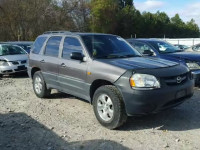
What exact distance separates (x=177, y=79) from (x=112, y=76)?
1.18m

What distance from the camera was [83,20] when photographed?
4316 cm

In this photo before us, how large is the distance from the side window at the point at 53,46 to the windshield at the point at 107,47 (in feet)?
2.84

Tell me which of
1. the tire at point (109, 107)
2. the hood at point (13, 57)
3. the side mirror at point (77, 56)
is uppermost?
the side mirror at point (77, 56)

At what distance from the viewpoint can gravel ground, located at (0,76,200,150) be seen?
4.55 metres

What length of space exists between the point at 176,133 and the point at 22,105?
387cm

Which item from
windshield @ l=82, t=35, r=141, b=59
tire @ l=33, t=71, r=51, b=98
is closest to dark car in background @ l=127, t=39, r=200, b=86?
windshield @ l=82, t=35, r=141, b=59

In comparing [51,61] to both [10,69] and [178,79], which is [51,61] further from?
[10,69]

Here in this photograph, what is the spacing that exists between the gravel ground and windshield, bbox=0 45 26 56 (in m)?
5.91

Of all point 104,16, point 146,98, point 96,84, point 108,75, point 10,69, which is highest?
point 104,16

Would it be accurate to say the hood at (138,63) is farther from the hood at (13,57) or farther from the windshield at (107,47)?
the hood at (13,57)

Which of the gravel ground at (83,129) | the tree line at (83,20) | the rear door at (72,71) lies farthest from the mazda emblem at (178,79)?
the tree line at (83,20)

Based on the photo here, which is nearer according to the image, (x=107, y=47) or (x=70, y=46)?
(x=107, y=47)

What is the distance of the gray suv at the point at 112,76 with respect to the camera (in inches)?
190

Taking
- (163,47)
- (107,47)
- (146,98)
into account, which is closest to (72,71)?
(107,47)
